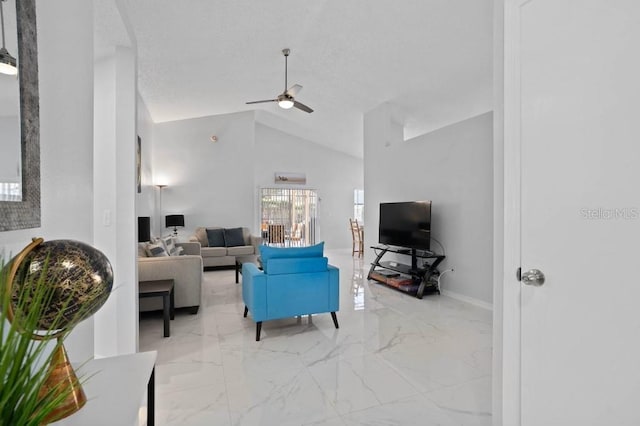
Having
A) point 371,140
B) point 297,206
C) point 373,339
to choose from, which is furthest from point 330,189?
point 373,339

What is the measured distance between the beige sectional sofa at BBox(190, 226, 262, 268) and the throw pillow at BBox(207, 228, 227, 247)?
0.28ft

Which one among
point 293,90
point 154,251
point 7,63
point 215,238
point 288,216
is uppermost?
point 293,90

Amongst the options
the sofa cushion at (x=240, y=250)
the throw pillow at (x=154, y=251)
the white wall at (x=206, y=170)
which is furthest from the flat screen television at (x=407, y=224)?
the white wall at (x=206, y=170)

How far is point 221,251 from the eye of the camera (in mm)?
6496

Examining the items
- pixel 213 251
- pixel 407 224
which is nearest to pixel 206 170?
pixel 213 251

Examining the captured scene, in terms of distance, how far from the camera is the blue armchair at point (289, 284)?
9.78 feet

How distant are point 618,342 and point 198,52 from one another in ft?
15.5

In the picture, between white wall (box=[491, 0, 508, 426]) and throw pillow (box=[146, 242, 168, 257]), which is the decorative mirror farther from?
throw pillow (box=[146, 242, 168, 257])

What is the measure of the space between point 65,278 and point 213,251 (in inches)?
235

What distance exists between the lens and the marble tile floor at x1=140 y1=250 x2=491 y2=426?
6.34ft

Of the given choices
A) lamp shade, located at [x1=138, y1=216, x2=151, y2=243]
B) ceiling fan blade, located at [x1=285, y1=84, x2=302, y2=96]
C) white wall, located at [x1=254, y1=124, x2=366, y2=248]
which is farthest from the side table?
white wall, located at [x1=254, y1=124, x2=366, y2=248]

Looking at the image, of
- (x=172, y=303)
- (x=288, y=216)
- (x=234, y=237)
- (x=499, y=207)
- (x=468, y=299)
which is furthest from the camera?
(x=288, y=216)

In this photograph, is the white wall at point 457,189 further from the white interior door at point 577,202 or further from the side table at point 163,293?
the side table at point 163,293

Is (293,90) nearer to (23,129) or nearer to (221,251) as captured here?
(23,129)
